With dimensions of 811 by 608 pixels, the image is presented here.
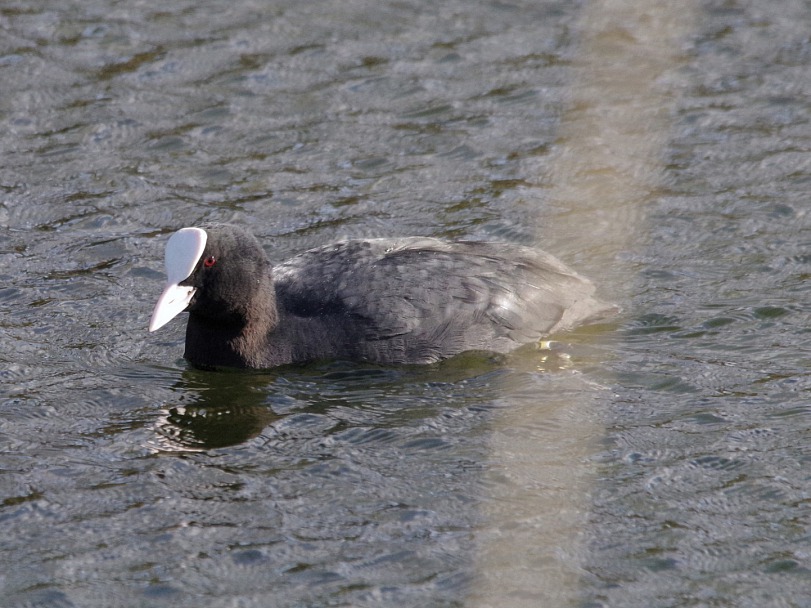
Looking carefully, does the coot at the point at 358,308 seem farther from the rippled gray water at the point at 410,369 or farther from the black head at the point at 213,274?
the rippled gray water at the point at 410,369

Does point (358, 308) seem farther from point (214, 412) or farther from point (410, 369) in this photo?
point (214, 412)

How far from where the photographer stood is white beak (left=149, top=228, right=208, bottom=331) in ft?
19.7

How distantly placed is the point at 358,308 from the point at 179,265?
2.91ft

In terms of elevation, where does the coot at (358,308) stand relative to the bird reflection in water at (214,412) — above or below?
above

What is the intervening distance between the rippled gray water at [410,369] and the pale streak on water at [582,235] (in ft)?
0.06

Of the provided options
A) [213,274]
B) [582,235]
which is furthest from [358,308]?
[582,235]

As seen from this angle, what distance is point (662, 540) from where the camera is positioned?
16.2 feet

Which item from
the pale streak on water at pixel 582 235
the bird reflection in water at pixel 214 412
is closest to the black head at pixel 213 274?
the bird reflection in water at pixel 214 412

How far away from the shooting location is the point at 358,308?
630 cm

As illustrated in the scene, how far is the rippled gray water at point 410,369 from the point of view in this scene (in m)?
4.89

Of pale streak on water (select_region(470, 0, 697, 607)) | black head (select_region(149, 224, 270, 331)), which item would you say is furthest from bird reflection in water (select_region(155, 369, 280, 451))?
pale streak on water (select_region(470, 0, 697, 607))

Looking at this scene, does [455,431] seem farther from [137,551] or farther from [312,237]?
[312,237]

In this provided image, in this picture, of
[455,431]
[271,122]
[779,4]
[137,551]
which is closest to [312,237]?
[271,122]

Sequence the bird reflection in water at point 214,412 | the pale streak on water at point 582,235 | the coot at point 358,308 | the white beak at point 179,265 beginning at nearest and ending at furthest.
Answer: the pale streak on water at point 582,235 < the bird reflection in water at point 214,412 < the white beak at point 179,265 < the coot at point 358,308
